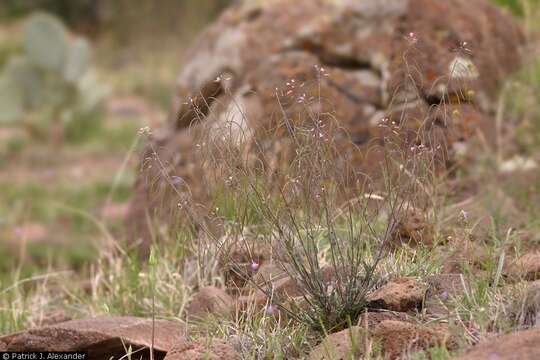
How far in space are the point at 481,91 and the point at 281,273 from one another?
2.28 m

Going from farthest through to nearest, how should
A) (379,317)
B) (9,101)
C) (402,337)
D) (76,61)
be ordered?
(76,61)
(9,101)
(379,317)
(402,337)

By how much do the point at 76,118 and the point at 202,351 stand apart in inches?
345

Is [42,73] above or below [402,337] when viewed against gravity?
above

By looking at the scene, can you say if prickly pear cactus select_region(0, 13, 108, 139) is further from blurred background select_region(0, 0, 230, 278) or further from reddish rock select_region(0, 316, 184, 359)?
reddish rock select_region(0, 316, 184, 359)

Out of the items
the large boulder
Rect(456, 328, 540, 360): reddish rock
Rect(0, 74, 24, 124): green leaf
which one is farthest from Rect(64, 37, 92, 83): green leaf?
Rect(456, 328, 540, 360): reddish rock

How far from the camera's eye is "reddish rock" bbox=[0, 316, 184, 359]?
2.75 m

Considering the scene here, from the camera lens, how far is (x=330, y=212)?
9.02 ft

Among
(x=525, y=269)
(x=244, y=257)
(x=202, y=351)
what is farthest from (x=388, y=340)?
(x=244, y=257)

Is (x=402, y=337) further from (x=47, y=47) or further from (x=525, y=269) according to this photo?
(x=47, y=47)

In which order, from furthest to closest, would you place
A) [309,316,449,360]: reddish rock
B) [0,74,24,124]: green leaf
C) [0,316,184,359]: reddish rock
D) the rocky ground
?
[0,74,24,124]: green leaf < [0,316,184,359]: reddish rock < the rocky ground < [309,316,449,360]: reddish rock

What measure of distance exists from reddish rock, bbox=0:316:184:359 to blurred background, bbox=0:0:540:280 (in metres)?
2.16

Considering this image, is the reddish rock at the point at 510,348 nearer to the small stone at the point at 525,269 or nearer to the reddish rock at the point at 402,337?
the reddish rock at the point at 402,337

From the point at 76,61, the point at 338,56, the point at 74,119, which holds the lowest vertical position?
the point at 338,56

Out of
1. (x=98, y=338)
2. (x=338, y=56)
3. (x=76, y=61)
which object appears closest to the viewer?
(x=98, y=338)
